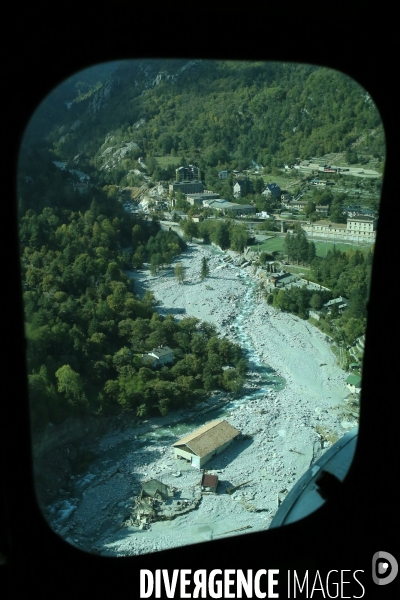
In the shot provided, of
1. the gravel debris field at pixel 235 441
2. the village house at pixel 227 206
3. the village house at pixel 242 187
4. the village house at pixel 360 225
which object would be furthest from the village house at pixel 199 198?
the village house at pixel 360 225

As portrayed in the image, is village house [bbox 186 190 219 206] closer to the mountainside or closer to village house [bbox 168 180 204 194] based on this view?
village house [bbox 168 180 204 194]

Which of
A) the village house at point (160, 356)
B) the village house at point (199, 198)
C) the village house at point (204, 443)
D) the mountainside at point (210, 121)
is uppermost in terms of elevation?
the mountainside at point (210, 121)

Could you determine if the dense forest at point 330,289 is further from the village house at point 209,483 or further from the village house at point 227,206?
the village house at point 209,483

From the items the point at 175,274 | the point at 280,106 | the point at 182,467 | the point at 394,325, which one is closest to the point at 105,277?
the point at 175,274

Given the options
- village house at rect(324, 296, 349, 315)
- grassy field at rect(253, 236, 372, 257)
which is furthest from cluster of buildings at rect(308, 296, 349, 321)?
grassy field at rect(253, 236, 372, 257)

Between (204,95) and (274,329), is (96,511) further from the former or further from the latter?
(204,95)

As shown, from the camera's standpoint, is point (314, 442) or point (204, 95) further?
point (204, 95)

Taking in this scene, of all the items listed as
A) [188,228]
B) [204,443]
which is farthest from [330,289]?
[204,443]
